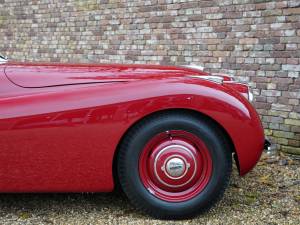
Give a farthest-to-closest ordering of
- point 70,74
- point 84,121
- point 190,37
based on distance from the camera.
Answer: point 190,37 < point 70,74 < point 84,121

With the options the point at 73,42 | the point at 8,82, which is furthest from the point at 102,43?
the point at 8,82

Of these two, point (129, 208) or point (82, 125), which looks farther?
point (129, 208)

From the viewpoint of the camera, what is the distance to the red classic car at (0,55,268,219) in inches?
113

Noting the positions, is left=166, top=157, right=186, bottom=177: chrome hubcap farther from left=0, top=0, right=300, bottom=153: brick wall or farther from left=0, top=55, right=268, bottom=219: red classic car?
left=0, top=0, right=300, bottom=153: brick wall

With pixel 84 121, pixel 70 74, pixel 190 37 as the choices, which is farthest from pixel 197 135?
pixel 190 37

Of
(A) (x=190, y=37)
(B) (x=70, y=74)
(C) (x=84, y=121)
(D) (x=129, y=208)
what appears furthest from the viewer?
(A) (x=190, y=37)

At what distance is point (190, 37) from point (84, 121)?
2989 mm

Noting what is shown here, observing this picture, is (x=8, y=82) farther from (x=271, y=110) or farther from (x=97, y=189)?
(x=271, y=110)

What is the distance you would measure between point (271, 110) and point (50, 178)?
2881mm

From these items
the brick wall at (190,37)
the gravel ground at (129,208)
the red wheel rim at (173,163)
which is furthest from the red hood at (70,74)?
the brick wall at (190,37)

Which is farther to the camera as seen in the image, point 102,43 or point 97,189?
point 102,43

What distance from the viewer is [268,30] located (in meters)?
4.82

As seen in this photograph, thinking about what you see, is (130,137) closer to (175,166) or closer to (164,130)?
(164,130)

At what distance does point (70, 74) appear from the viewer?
309 centimetres
